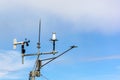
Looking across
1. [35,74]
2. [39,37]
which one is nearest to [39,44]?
[39,37]

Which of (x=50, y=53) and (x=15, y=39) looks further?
(x=15, y=39)

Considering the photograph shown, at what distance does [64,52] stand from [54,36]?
2.32 m

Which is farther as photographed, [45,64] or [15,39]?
[15,39]

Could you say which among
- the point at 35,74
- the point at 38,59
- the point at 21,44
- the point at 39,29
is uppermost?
the point at 39,29

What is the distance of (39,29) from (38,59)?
3752 millimetres

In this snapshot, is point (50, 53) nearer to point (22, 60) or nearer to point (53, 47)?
point (53, 47)

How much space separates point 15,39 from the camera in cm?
2841

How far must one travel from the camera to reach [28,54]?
88.8 ft

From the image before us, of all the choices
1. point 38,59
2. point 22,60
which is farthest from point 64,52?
point 22,60

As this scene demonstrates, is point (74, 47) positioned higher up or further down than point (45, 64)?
higher up

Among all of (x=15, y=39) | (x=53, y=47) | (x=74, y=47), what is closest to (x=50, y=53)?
(x=53, y=47)

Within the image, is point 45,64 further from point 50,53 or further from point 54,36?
point 54,36

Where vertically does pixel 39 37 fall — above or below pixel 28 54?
above

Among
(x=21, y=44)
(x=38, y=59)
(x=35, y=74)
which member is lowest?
(x=35, y=74)
